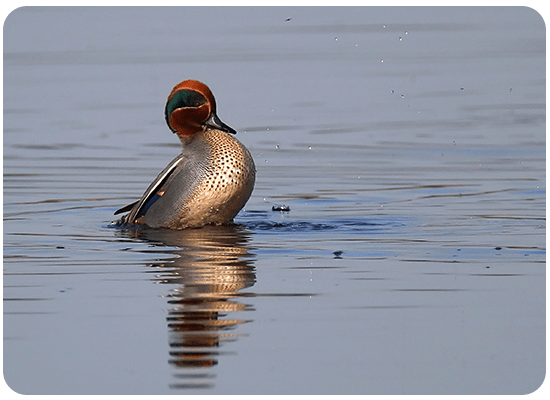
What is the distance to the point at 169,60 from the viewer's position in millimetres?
18812

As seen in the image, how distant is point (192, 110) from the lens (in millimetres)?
9656

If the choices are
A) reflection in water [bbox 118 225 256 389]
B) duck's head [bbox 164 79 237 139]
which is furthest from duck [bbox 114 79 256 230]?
reflection in water [bbox 118 225 256 389]

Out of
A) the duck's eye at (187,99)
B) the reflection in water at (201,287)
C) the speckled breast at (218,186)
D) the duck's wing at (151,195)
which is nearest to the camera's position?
the reflection in water at (201,287)

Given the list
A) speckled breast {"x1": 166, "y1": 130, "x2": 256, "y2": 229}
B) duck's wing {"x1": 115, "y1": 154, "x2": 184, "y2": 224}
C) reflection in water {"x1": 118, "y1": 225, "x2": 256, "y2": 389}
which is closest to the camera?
reflection in water {"x1": 118, "y1": 225, "x2": 256, "y2": 389}

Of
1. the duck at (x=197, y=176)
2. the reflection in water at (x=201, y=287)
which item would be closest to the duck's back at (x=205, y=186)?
the duck at (x=197, y=176)

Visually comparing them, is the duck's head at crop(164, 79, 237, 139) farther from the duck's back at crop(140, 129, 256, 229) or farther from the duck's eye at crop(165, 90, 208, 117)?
the duck's back at crop(140, 129, 256, 229)

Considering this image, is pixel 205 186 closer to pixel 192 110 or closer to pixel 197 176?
pixel 197 176

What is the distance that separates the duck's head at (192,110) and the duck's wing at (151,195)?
0.90 feet

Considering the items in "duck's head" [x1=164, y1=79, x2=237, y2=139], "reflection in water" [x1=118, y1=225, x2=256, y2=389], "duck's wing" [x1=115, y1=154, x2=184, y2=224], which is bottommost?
"reflection in water" [x1=118, y1=225, x2=256, y2=389]

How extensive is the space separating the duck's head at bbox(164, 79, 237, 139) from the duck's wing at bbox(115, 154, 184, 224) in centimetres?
28

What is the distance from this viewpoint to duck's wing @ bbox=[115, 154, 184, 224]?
9484mm

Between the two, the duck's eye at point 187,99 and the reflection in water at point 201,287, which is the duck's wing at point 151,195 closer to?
the reflection in water at point 201,287

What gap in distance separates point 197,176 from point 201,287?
2.26m

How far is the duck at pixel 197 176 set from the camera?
30.5 feet
